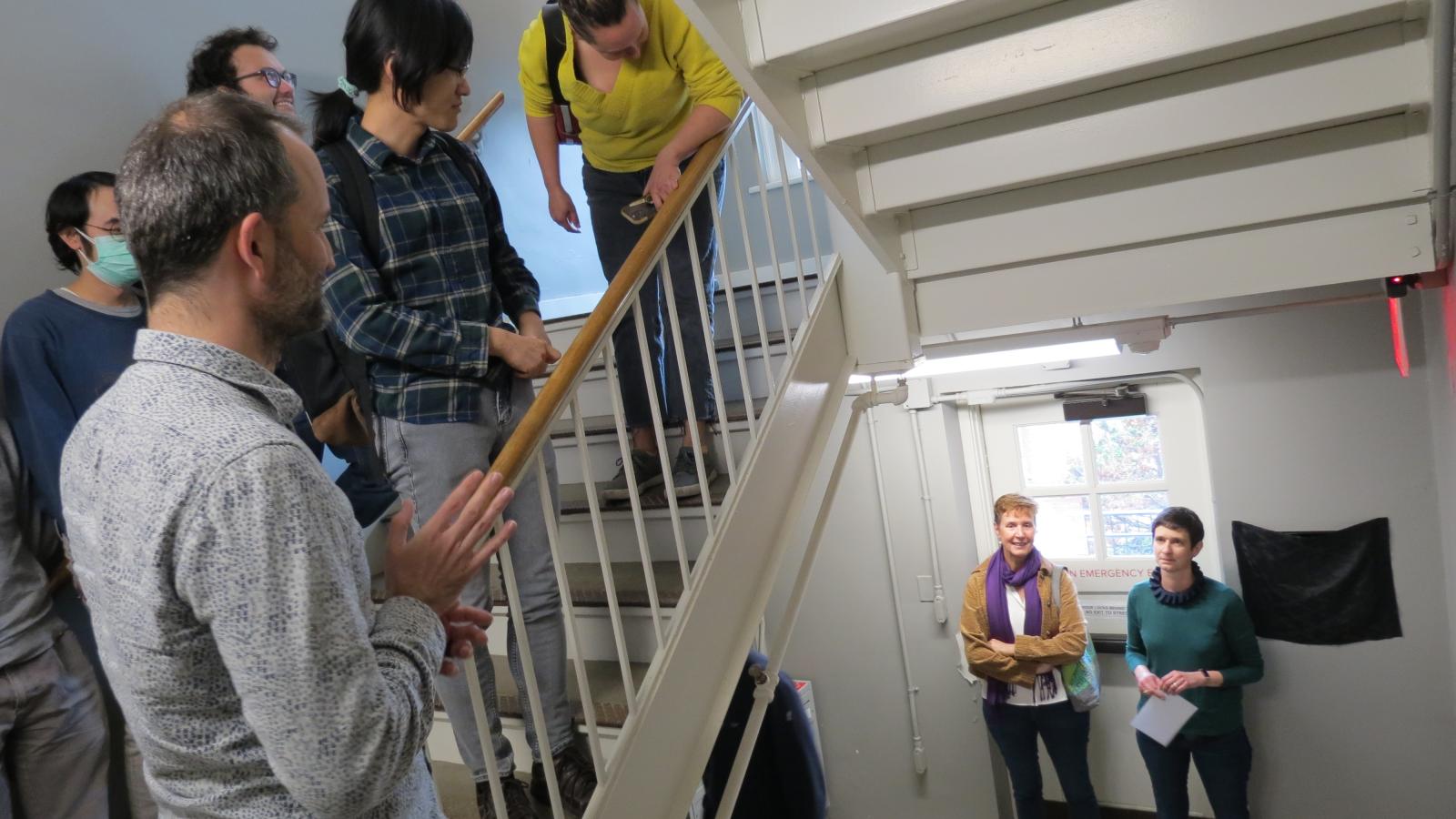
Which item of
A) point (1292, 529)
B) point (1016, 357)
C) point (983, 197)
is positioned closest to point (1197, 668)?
point (1292, 529)

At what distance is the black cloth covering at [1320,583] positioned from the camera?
11.7 ft

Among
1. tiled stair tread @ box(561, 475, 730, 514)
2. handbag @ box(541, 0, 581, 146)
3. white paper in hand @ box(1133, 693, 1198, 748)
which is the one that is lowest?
white paper in hand @ box(1133, 693, 1198, 748)

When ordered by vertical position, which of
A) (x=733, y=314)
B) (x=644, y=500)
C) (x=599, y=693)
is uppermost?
(x=733, y=314)

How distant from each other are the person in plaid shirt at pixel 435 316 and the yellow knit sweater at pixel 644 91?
51 cm

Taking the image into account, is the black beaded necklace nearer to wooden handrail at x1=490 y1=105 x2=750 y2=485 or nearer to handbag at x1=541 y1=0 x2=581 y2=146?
Answer: wooden handrail at x1=490 y1=105 x2=750 y2=485

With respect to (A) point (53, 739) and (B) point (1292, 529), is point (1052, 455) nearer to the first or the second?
(B) point (1292, 529)

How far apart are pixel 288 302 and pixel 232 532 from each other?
23 centimetres

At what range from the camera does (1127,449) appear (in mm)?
4164

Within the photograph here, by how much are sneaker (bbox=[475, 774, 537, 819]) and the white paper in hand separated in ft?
8.85

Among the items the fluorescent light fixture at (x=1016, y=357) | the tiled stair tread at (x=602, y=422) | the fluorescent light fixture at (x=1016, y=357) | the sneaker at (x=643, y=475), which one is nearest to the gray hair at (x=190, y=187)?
the sneaker at (x=643, y=475)

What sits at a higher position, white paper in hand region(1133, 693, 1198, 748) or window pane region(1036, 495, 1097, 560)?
window pane region(1036, 495, 1097, 560)

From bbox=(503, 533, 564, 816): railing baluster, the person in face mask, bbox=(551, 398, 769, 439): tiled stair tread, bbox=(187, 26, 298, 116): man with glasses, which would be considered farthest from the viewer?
bbox=(551, 398, 769, 439): tiled stair tread

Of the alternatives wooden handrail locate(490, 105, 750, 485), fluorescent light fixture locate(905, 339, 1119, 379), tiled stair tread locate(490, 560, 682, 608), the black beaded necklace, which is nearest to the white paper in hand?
the black beaded necklace

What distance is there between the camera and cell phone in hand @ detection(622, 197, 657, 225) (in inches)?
81.1
